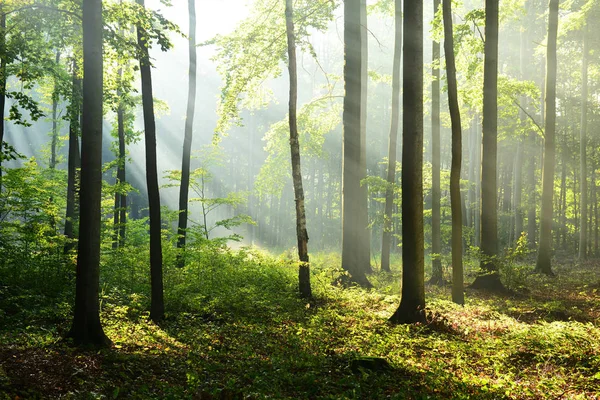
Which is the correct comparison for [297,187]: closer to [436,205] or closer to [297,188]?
[297,188]

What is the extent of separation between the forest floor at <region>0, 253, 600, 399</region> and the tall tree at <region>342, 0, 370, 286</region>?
2.19 metres

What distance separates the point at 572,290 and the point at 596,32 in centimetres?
1569

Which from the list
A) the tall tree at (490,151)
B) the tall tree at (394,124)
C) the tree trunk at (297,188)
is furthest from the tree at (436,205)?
the tree trunk at (297,188)

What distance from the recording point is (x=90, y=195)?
6.88 metres

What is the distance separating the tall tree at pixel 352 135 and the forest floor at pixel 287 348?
2188 mm

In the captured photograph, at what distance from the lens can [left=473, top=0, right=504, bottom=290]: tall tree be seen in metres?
12.6

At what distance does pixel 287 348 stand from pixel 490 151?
9323 millimetres

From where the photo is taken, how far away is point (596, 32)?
22141mm

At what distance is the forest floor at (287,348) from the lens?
17.4 ft

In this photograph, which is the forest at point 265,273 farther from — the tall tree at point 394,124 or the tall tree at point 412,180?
the tall tree at point 394,124

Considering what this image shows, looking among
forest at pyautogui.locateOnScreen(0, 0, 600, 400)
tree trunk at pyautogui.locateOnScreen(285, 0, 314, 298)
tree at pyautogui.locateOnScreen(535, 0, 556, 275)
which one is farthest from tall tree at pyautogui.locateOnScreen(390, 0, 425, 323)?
tree at pyautogui.locateOnScreen(535, 0, 556, 275)

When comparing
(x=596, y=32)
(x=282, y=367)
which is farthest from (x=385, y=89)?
(x=282, y=367)

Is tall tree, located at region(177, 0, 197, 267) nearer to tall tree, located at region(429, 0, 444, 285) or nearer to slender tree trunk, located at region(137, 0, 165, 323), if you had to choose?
slender tree trunk, located at region(137, 0, 165, 323)

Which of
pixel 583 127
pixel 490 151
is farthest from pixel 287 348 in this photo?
pixel 583 127
